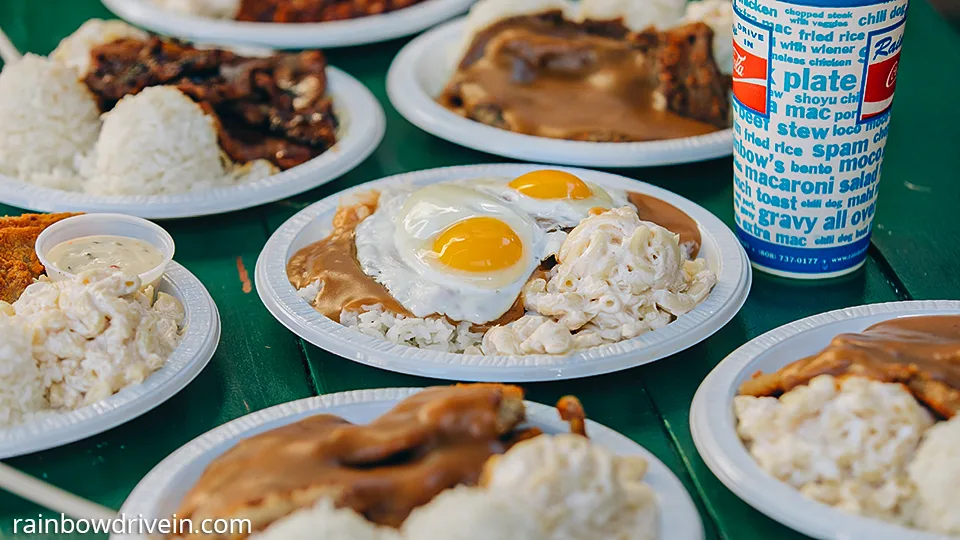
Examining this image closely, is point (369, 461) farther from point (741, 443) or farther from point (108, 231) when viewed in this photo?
point (108, 231)

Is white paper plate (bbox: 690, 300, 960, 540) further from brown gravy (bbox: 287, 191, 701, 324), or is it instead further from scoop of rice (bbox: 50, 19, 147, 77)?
scoop of rice (bbox: 50, 19, 147, 77)

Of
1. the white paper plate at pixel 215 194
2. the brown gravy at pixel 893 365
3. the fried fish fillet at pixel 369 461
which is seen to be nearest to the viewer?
the fried fish fillet at pixel 369 461

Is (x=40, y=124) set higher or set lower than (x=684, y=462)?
higher

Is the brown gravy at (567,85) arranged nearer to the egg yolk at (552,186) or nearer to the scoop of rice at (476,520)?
the egg yolk at (552,186)

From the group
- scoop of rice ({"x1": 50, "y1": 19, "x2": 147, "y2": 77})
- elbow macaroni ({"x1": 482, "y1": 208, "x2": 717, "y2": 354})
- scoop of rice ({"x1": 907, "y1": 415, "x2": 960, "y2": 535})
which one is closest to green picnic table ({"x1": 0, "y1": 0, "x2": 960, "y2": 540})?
elbow macaroni ({"x1": 482, "y1": 208, "x2": 717, "y2": 354})

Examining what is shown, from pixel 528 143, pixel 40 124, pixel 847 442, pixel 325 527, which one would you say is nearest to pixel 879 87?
pixel 847 442

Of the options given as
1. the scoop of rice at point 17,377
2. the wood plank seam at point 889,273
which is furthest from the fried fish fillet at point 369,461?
the wood plank seam at point 889,273
